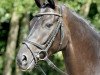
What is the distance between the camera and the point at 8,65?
12.4m

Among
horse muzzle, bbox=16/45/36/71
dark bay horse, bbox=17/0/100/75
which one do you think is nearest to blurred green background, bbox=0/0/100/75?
dark bay horse, bbox=17/0/100/75

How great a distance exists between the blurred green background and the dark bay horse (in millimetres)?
4725

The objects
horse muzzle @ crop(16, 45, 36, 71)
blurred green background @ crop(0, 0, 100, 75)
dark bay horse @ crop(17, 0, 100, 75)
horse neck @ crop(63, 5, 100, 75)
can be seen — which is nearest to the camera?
horse muzzle @ crop(16, 45, 36, 71)

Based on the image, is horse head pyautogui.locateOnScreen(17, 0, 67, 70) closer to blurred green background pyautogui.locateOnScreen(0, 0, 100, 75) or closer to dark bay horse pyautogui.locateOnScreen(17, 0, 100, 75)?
dark bay horse pyautogui.locateOnScreen(17, 0, 100, 75)

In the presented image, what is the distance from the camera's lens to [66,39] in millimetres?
5441

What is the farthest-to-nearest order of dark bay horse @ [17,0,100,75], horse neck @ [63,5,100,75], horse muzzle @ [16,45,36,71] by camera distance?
1. horse neck @ [63,5,100,75]
2. dark bay horse @ [17,0,100,75]
3. horse muzzle @ [16,45,36,71]

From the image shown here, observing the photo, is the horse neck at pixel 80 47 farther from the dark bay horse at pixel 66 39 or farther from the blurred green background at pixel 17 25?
the blurred green background at pixel 17 25

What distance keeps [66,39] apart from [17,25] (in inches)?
284

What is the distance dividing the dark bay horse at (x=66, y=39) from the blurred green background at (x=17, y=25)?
4.73 meters

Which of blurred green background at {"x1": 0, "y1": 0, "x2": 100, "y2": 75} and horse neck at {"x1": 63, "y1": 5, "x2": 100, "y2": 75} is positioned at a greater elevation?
horse neck at {"x1": 63, "y1": 5, "x2": 100, "y2": 75}

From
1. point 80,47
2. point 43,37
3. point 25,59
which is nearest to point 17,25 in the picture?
point 80,47

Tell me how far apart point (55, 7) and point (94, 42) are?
2.13 ft

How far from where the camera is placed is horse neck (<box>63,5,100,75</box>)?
546 centimetres

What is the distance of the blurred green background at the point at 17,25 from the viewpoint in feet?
34.5
